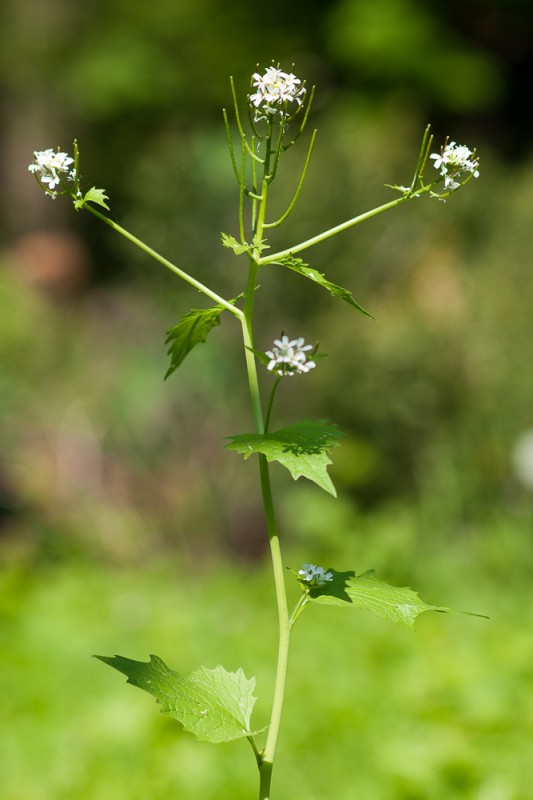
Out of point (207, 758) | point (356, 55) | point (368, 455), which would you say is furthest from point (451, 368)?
point (356, 55)

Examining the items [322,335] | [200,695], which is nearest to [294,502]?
[322,335]

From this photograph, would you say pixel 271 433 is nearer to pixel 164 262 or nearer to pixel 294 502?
pixel 164 262

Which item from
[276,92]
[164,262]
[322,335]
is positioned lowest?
[164,262]

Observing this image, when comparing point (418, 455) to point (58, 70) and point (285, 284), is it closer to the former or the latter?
point (285, 284)

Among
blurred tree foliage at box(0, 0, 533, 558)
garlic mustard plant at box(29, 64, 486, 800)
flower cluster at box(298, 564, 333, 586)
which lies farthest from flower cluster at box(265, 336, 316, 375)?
blurred tree foliage at box(0, 0, 533, 558)

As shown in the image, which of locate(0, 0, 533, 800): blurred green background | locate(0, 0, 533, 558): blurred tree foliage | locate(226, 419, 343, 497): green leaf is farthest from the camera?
locate(0, 0, 533, 558): blurred tree foliage

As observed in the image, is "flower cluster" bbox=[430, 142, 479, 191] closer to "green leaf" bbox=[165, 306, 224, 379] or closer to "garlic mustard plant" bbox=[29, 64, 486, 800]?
"garlic mustard plant" bbox=[29, 64, 486, 800]

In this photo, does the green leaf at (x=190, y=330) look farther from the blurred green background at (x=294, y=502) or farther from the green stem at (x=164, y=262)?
the blurred green background at (x=294, y=502)
